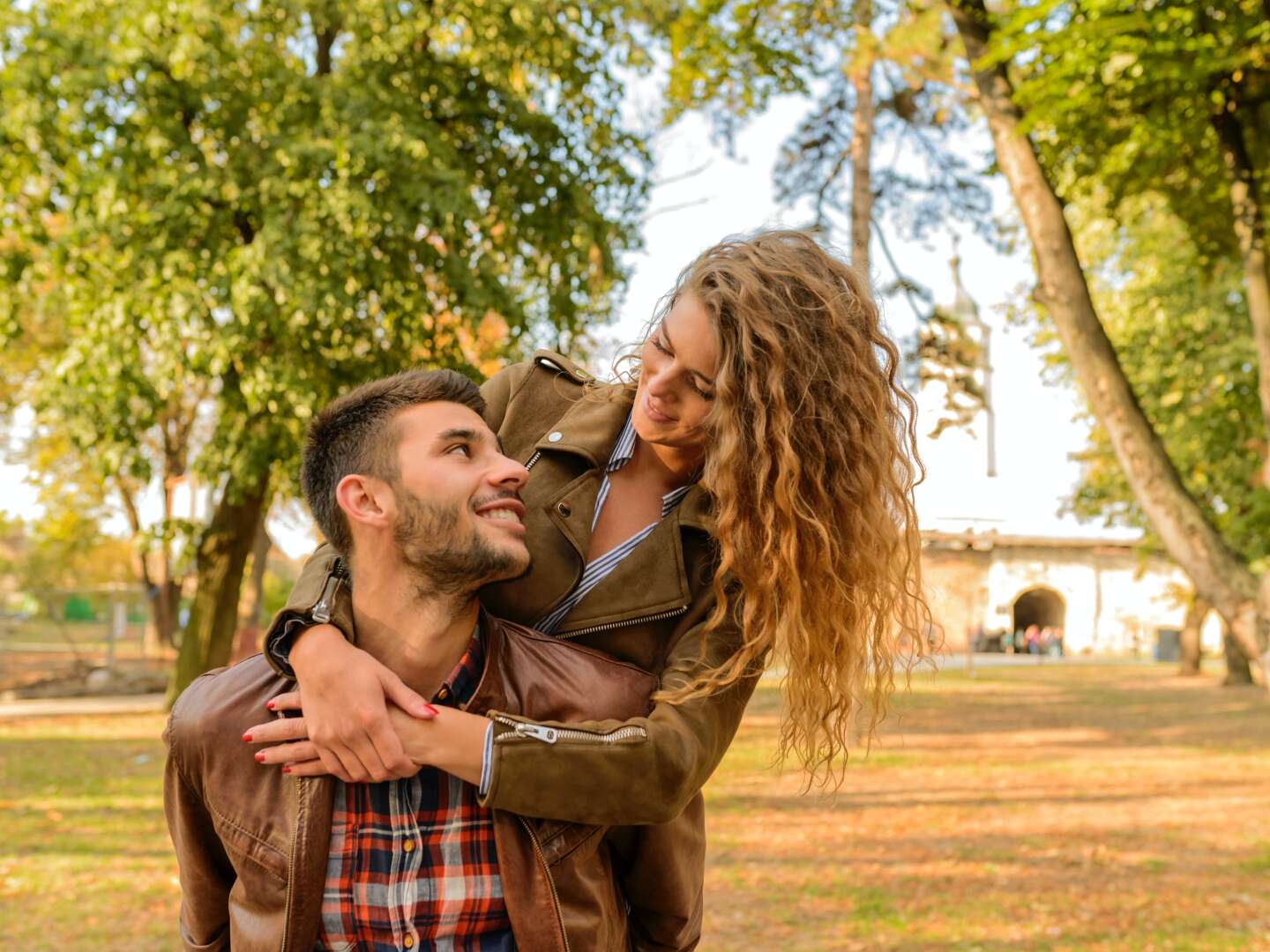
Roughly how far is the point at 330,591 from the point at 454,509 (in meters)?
0.37

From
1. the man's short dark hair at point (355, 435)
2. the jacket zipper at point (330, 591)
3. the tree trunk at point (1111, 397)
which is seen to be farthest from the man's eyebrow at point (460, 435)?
the tree trunk at point (1111, 397)

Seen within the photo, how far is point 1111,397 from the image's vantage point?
811 cm

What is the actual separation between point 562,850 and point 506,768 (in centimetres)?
29

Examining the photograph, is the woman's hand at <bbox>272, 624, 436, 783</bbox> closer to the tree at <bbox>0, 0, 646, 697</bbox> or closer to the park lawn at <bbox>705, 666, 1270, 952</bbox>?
the park lawn at <bbox>705, 666, 1270, 952</bbox>

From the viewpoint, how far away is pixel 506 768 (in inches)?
104

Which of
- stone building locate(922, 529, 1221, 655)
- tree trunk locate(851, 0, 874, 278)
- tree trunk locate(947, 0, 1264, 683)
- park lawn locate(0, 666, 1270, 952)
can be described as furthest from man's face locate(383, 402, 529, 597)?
stone building locate(922, 529, 1221, 655)

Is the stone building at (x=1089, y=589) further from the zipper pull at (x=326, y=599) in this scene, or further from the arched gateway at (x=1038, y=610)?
the zipper pull at (x=326, y=599)

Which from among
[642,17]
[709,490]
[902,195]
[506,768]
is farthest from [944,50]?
[506,768]

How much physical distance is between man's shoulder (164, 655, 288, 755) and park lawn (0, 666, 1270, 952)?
2065 mm

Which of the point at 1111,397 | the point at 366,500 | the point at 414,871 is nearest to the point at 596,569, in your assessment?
the point at 366,500

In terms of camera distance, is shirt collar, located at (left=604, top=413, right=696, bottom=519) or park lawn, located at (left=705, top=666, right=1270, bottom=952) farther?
park lawn, located at (left=705, top=666, right=1270, bottom=952)

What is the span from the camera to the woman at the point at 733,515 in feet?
10.0

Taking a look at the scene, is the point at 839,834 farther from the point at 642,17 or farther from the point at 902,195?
the point at 642,17

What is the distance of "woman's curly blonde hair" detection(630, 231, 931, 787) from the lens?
10.1 ft
